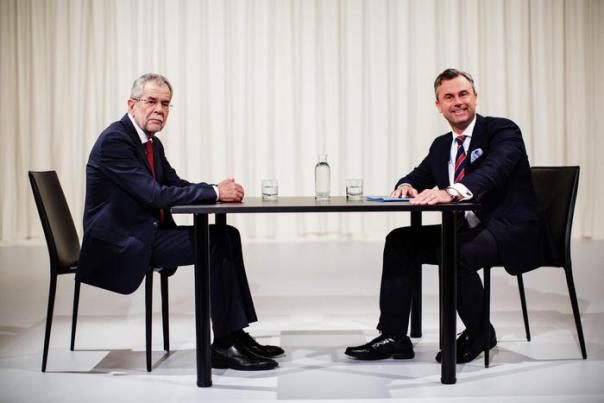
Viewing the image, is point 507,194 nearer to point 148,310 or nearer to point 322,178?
point 322,178

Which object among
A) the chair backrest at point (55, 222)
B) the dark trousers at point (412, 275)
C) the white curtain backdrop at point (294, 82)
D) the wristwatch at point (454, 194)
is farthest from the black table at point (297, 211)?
the white curtain backdrop at point (294, 82)

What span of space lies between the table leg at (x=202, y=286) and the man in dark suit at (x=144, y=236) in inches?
6.1

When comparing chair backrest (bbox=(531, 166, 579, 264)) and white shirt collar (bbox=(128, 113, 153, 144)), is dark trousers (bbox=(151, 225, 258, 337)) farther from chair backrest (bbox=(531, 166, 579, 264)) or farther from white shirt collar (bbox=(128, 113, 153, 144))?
chair backrest (bbox=(531, 166, 579, 264))

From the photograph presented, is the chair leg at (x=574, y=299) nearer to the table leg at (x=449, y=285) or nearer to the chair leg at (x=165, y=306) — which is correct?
the table leg at (x=449, y=285)

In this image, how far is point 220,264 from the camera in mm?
2836

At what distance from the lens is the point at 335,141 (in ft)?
25.8

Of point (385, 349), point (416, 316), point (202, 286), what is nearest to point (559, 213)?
point (416, 316)

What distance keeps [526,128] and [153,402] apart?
617cm

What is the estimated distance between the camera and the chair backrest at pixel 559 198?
303 centimetres

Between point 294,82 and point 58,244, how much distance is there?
16.6ft

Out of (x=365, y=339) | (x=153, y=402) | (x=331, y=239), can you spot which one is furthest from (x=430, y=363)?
(x=331, y=239)

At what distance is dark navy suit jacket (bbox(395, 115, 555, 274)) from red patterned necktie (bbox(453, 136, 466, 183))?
0.17 ft

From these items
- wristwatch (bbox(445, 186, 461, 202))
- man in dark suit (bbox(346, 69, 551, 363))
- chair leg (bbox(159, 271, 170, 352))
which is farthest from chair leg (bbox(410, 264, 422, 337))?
chair leg (bbox(159, 271, 170, 352))

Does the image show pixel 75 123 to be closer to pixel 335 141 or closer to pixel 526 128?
pixel 335 141
